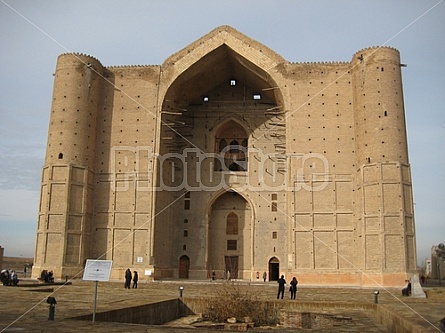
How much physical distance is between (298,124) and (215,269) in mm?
11291

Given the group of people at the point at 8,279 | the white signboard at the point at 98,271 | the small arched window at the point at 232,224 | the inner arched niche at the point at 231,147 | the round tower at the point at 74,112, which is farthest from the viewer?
the inner arched niche at the point at 231,147

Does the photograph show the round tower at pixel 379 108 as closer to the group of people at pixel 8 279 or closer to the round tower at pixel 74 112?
the round tower at pixel 74 112

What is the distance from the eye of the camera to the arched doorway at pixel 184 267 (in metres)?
32.4

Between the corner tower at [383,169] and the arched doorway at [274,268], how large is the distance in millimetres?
6948

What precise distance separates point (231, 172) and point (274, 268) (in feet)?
22.4

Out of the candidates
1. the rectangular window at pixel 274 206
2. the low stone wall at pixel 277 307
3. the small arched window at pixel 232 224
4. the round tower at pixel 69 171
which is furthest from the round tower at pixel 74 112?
the low stone wall at pixel 277 307

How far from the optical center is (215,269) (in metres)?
33.2

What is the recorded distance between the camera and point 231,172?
33406 mm

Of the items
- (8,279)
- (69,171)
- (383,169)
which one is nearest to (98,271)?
(8,279)

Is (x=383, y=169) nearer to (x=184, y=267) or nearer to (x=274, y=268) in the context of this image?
(x=274, y=268)

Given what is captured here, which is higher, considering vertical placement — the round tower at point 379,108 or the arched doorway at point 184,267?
the round tower at point 379,108

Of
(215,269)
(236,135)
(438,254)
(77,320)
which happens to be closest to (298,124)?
(236,135)

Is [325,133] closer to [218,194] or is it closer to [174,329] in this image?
[218,194]

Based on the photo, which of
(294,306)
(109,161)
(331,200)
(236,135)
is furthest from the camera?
(236,135)
